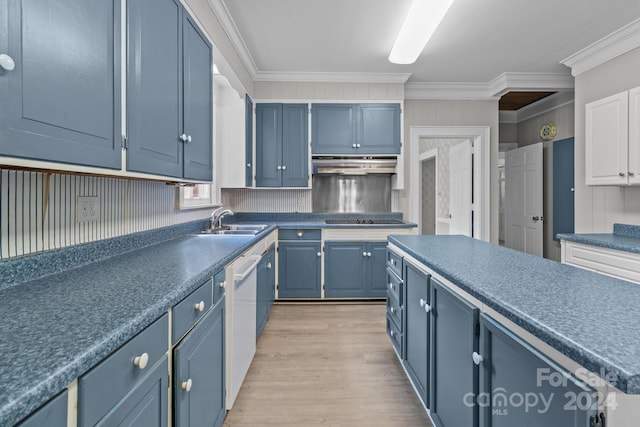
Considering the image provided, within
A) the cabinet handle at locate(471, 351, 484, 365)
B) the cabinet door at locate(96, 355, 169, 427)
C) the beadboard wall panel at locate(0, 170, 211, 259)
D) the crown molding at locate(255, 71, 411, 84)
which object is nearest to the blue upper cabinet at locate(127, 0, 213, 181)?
the beadboard wall panel at locate(0, 170, 211, 259)

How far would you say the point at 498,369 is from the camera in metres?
0.98

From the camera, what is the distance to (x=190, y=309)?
3.81 feet

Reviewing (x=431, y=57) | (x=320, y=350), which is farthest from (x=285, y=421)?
(x=431, y=57)

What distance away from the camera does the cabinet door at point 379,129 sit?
12.5ft

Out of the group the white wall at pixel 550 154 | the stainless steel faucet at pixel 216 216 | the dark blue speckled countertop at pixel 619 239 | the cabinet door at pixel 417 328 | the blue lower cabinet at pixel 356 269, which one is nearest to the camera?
the cabinet door at pixel 417 328

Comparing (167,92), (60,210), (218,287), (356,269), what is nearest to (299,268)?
(356,269)

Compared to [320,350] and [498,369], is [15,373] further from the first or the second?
[320,350]

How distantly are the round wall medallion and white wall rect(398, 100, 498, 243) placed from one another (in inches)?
47.0

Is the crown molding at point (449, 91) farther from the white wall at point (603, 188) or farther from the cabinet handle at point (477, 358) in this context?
the cabinet handle at point (477, 358)

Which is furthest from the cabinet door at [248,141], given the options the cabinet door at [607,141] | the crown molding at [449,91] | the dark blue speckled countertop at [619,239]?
the cabinet door at [607,141]

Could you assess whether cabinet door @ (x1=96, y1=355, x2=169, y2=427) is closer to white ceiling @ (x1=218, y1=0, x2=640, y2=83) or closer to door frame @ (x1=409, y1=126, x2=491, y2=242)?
white ceiling @ (x1=218, y1=0, x2=640, y2=83)

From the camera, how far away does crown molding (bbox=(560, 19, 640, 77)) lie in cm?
283

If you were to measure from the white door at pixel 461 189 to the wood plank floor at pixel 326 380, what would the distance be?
2312 millimetres

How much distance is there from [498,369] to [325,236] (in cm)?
264
